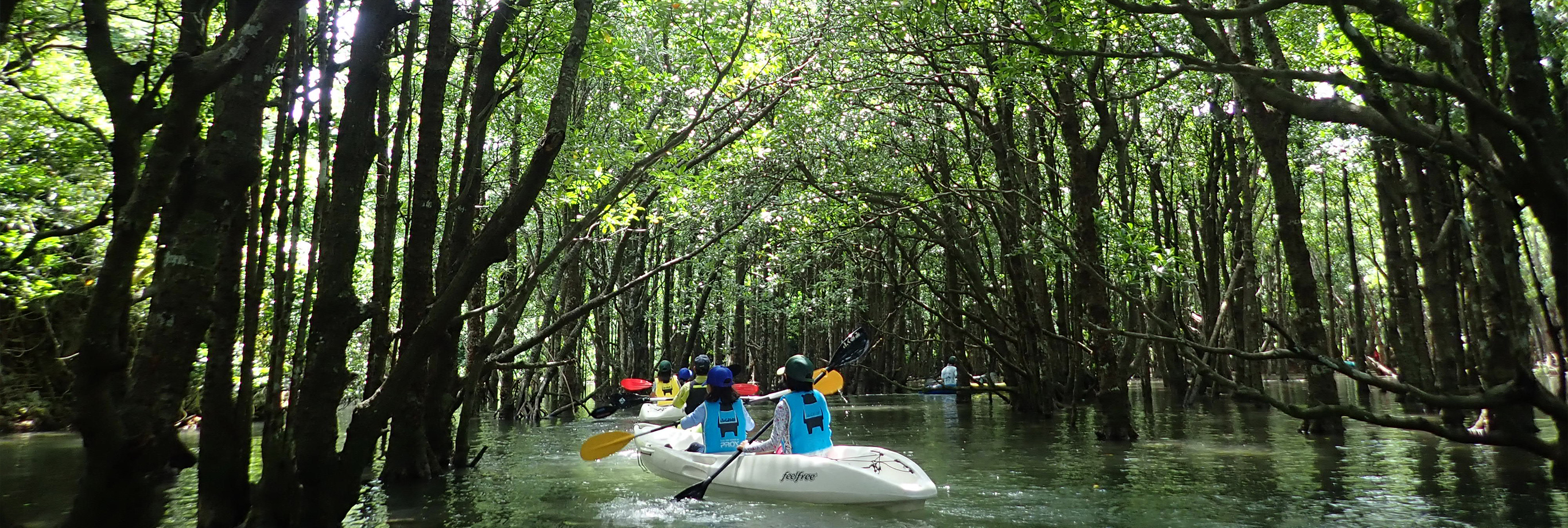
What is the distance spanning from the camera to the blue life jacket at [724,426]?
10.3m

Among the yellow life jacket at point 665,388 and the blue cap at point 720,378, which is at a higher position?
the blue cap at point 720,378

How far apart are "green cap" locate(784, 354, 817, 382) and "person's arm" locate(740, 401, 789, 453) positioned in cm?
41

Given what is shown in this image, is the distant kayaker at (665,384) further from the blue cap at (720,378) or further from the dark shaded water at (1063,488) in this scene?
the blue cap at (720,378)

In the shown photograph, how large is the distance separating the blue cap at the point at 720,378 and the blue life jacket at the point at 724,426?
224 millimetres

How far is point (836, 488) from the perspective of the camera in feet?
27.1

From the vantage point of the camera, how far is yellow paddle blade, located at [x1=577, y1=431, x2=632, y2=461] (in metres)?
10.3

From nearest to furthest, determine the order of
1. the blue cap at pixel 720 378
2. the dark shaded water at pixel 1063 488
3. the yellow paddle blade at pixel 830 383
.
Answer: the dark shaded water at pixel 1063 488, the blue cap at pixel 720 378, the yellow paddle blade at pixel 830 383

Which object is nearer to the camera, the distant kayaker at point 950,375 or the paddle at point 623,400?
the paddle at point 623,400

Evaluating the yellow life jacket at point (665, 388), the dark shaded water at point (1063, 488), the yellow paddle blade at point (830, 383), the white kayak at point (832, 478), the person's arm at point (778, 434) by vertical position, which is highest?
the yellow paddle blade at point (830, 383)

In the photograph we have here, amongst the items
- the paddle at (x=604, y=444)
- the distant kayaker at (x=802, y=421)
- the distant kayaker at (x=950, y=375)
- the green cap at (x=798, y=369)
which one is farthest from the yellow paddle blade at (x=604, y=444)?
the distant kayaker at (x=950, y=375)

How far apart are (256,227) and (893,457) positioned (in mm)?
5523

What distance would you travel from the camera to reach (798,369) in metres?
8.91

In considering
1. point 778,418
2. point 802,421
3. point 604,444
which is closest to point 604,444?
point 604,444

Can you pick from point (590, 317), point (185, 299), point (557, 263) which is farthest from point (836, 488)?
point (590, 317)
